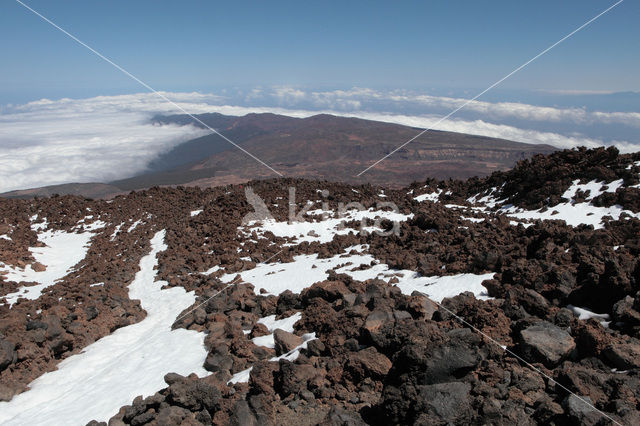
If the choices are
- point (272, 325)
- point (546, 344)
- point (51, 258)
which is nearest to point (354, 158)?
point (51, 258)

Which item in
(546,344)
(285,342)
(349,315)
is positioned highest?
(546,344)

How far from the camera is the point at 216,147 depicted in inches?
7702

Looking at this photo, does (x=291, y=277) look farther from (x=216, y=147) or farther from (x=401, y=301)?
(x=216, y=147)

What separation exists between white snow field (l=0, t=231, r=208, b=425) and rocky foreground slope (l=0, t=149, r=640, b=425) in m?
0.04

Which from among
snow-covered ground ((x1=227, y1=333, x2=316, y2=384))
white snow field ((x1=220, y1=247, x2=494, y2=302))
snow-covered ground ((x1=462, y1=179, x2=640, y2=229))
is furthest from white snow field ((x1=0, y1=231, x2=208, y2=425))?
snow-covered ground ((x1=462, y1=179, x2=640, y2=229))

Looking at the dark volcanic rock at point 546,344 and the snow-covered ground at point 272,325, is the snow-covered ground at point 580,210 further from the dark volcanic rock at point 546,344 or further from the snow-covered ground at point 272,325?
the snow-covered ground at point 272,325

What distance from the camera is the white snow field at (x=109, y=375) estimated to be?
19.1ft

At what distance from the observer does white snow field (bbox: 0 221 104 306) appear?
42.3 ft

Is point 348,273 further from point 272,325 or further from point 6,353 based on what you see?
point 6,353

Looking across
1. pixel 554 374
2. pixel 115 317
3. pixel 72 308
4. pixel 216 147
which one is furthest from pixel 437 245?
pixel 216 147

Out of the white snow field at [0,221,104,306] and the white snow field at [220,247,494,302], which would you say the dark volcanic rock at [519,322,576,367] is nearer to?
the white snow field at [220,247,494,302]

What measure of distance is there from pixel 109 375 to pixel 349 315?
466cm

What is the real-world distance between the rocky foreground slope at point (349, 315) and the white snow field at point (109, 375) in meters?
0.04

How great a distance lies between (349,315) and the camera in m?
6.14
